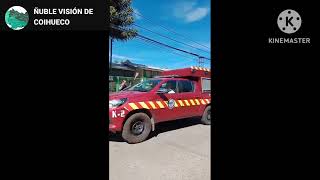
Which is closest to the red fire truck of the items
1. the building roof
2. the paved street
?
the paved street

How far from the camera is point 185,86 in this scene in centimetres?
590

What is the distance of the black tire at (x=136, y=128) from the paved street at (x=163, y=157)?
5.5 inches

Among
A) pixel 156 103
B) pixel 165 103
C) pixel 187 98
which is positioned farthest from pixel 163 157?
pixel 187 98

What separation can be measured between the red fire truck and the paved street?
37cm

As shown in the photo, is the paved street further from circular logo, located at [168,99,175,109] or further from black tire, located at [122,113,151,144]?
circular logo, located at [168,99,175,109]

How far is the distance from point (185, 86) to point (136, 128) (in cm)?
203

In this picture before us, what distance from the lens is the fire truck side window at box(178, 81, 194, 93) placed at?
225 inches

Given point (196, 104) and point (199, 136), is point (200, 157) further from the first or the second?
point (196, 104)

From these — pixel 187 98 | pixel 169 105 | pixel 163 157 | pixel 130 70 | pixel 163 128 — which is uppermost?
pixel 130 70

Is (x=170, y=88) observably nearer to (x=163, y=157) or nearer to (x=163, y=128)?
(x=163, y=128)

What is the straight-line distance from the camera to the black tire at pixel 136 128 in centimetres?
442

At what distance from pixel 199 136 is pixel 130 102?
193 centimetres
